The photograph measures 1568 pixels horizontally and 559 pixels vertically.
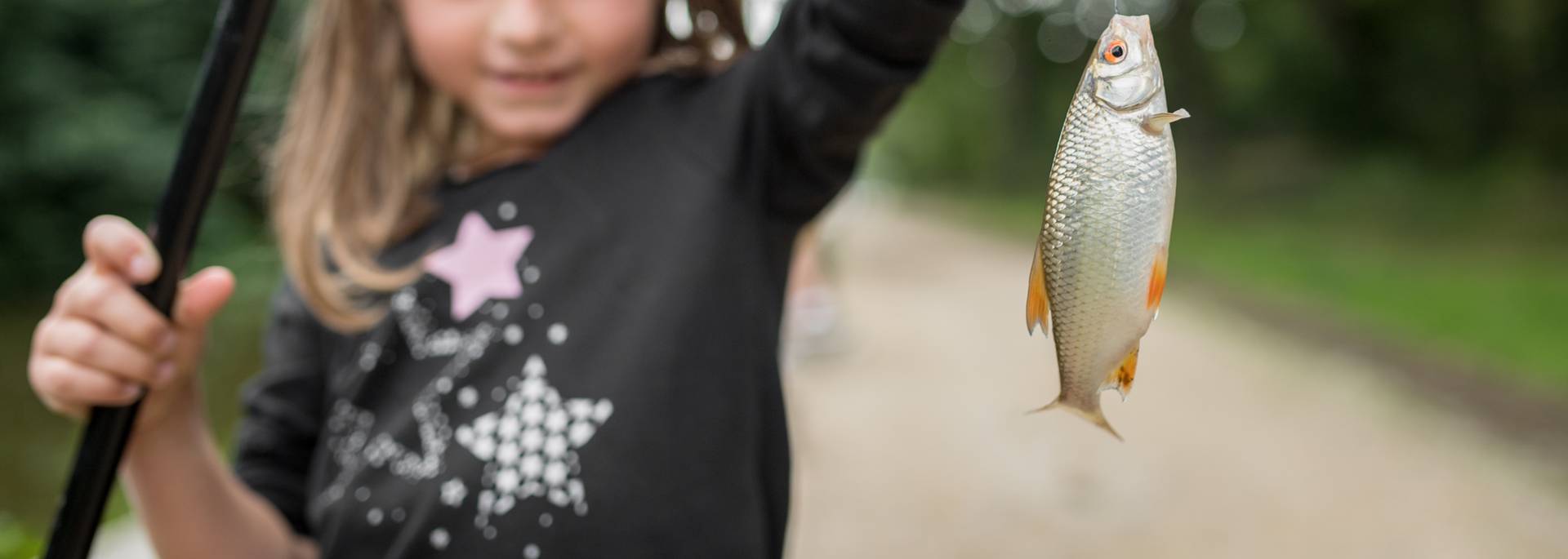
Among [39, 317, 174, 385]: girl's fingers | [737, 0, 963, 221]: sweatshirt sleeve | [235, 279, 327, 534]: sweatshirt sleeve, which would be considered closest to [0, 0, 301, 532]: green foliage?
[235, 279, 327, 534]: sweatshirt sleeve

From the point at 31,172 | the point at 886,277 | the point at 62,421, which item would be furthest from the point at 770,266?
the point at 886,277

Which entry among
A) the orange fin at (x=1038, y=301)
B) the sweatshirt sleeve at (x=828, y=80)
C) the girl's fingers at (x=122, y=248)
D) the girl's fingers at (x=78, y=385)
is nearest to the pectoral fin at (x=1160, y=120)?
the orange fin at (x=1038, y=301)

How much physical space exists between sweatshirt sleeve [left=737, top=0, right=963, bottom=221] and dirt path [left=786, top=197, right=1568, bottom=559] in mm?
2764

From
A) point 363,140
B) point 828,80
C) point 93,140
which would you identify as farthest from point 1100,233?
point 93,140

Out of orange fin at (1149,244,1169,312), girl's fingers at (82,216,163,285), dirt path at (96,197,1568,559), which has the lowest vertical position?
dirt path at (96,197,1568,559)

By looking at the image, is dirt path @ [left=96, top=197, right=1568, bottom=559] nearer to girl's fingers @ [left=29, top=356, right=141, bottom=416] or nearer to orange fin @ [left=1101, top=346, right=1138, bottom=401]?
girl's fingers @ [left=29, top=356, right=141, bottom=416]

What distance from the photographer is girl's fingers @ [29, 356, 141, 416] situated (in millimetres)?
1271

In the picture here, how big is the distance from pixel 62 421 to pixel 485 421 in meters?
5.18

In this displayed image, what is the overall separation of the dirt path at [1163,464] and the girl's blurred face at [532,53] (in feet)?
9.08

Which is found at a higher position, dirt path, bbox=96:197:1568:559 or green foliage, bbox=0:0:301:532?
dirt path, bbox=96:197:1568:559

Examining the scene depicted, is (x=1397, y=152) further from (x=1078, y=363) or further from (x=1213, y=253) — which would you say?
(x=1078, y=363)

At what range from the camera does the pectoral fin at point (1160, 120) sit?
2.31 ft

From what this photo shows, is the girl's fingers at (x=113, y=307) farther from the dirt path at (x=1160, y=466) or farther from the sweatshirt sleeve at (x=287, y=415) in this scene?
the dirt path at (x=1160, y=466)

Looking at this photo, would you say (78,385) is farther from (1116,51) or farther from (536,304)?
(1116,51)
